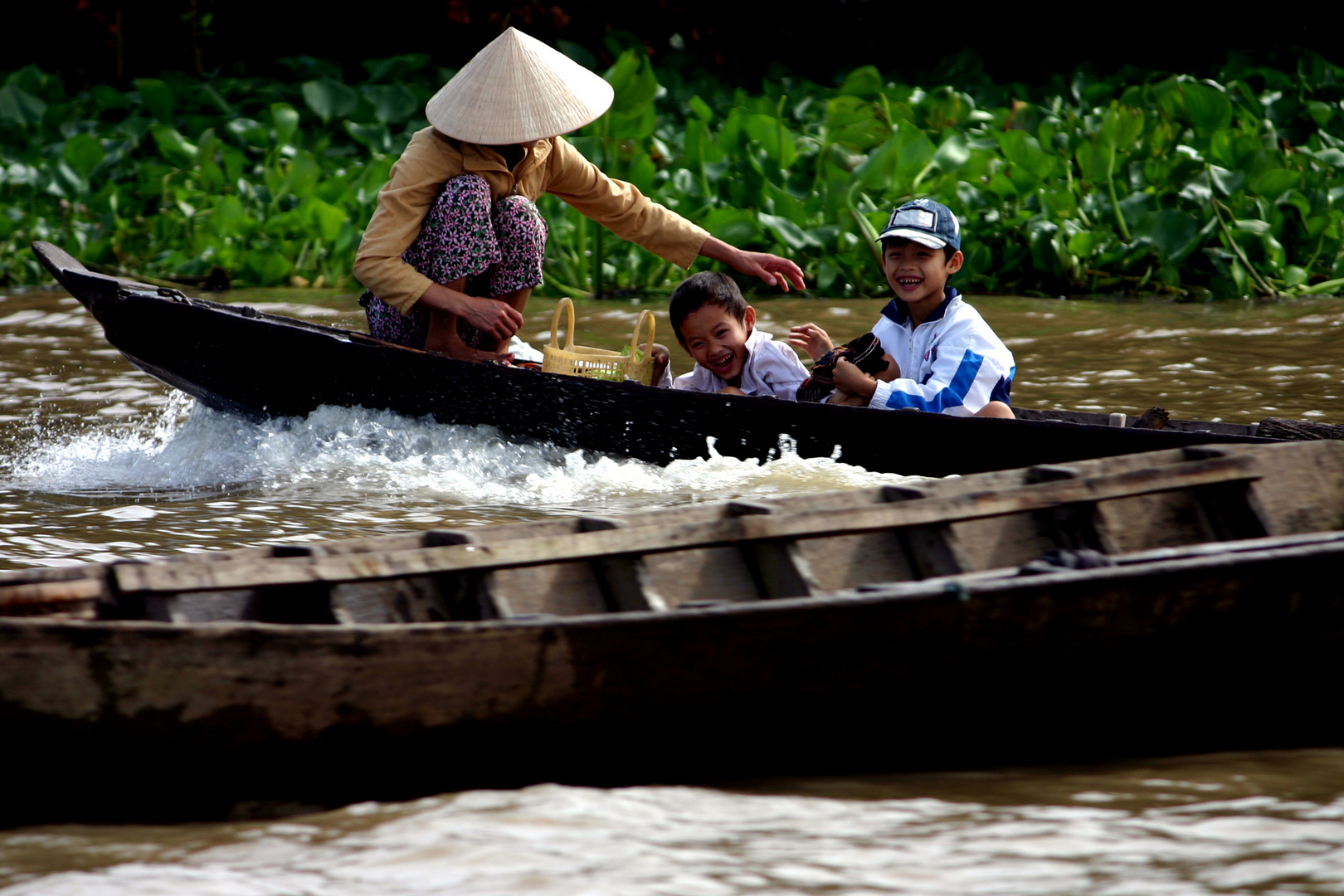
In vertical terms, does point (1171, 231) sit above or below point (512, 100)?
below

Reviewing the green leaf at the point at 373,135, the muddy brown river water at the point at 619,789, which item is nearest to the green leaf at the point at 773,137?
the muddy brown river water at the point at 619,789

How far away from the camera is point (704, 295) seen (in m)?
4.05

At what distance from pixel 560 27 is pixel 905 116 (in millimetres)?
3476

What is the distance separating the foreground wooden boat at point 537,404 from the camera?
361cm

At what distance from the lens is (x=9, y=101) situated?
29.0 ft

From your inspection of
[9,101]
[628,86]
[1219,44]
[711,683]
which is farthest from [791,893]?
[1219,44]

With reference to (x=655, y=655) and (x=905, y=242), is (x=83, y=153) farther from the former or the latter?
(x=655, y=655)

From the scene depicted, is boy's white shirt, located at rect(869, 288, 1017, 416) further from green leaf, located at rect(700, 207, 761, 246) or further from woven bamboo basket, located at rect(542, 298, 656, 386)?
green leaf, located at rect(700, 207, 761, 246)

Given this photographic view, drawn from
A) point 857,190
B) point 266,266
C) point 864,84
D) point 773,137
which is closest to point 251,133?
point 266,266

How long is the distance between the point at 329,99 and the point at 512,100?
5111 mm

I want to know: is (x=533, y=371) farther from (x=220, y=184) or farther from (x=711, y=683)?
(x=220, y=184)

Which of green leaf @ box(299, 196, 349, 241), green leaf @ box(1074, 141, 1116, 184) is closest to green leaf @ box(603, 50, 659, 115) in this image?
green leaf @ box(299, 196, 349, 241)

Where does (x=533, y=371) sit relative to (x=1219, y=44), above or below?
below

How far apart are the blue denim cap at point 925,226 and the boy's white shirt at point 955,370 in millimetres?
173
